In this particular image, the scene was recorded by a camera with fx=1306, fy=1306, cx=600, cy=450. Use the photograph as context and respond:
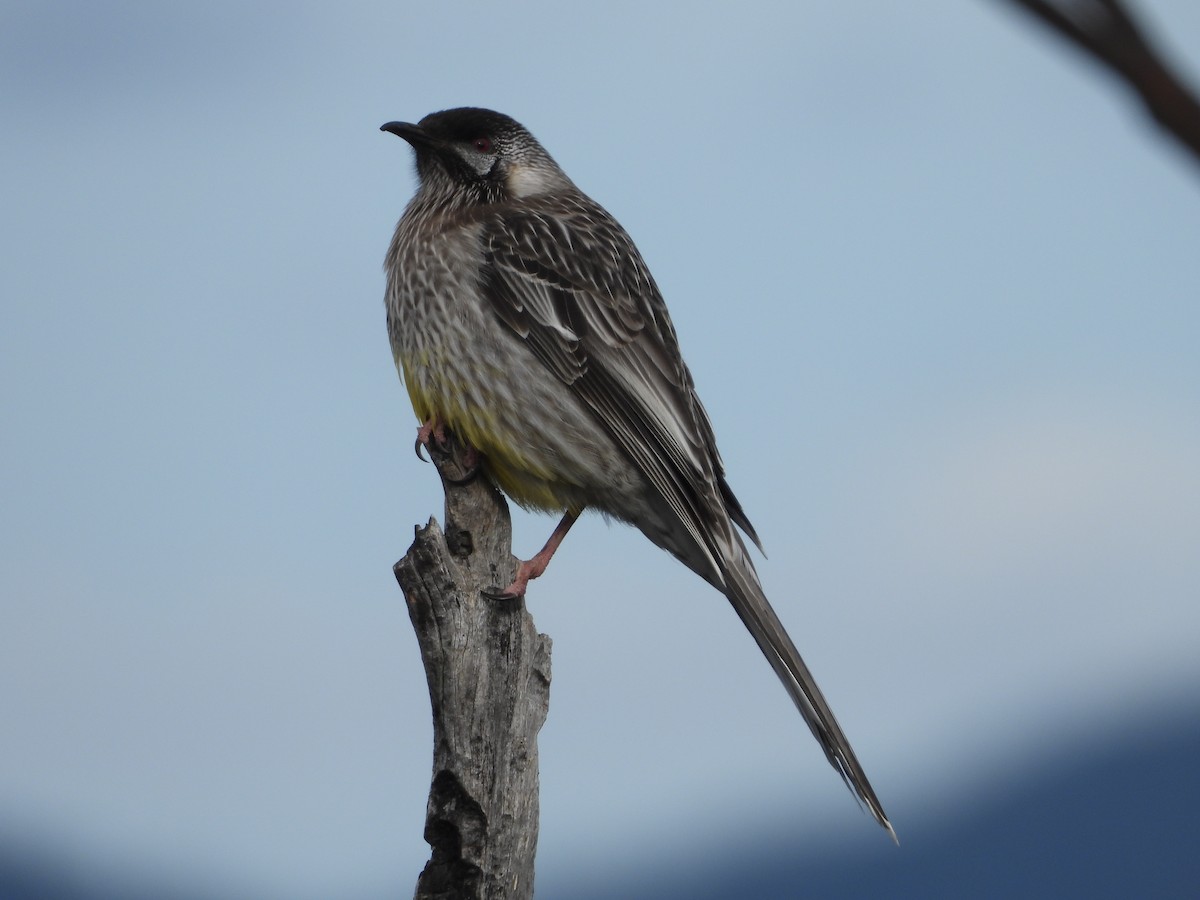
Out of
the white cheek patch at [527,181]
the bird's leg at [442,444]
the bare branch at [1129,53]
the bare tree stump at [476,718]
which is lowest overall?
the bare branch at [1129,53]

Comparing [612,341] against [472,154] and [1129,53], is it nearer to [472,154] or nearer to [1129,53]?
[472,154]

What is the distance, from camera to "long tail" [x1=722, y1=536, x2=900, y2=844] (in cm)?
557

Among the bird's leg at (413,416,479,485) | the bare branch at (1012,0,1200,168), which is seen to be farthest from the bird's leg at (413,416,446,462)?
the bare branch at (1012,0,1200,168)

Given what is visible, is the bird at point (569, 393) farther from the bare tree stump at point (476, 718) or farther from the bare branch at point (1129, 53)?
the bare branch at point (1129, 53)

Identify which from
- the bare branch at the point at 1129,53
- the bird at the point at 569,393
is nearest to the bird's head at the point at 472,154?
the bird at the point at 569,393

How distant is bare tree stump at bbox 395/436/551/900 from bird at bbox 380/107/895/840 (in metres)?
0.22

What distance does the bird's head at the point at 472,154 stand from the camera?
6.76 m

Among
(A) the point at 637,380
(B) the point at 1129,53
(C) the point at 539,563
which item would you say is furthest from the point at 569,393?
(B) the point at 1129,53

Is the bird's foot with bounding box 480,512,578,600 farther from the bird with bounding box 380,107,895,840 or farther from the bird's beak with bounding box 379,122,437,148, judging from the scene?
the bird's beak with bounding box 379,122,437,148

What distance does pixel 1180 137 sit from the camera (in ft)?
2.35

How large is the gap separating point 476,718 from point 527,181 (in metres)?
2.95

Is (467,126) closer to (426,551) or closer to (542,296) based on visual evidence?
(542,296)

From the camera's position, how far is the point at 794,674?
18.6ft

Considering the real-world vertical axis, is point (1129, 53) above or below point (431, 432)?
below
